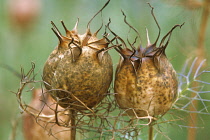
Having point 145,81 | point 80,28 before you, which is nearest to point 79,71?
point 145,81

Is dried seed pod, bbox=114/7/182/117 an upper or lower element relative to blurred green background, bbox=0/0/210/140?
lower

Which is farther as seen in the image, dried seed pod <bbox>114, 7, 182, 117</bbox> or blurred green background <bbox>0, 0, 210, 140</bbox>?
blurred green background <bbox>0, 0, 210, 140</bbox>

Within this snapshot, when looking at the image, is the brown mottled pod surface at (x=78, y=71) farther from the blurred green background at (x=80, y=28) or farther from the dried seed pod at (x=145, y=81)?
the blurred green background at (x=80, y=28)

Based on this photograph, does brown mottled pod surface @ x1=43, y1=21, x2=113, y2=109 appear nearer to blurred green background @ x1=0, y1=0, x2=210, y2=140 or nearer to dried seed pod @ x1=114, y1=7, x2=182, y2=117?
dried seed pod @ x1=114, y1=7, x2=182, y2=117

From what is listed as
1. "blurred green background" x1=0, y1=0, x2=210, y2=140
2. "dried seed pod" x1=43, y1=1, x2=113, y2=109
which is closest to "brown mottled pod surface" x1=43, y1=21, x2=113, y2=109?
"dried seed pod" x1=43, y1=1, x2=113, y2=109

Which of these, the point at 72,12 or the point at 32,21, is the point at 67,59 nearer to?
the point at 32,21

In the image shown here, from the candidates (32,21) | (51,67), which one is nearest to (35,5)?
(32,21)

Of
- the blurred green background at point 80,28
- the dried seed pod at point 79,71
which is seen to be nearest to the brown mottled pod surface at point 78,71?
the dried seed pod at point 79,71
